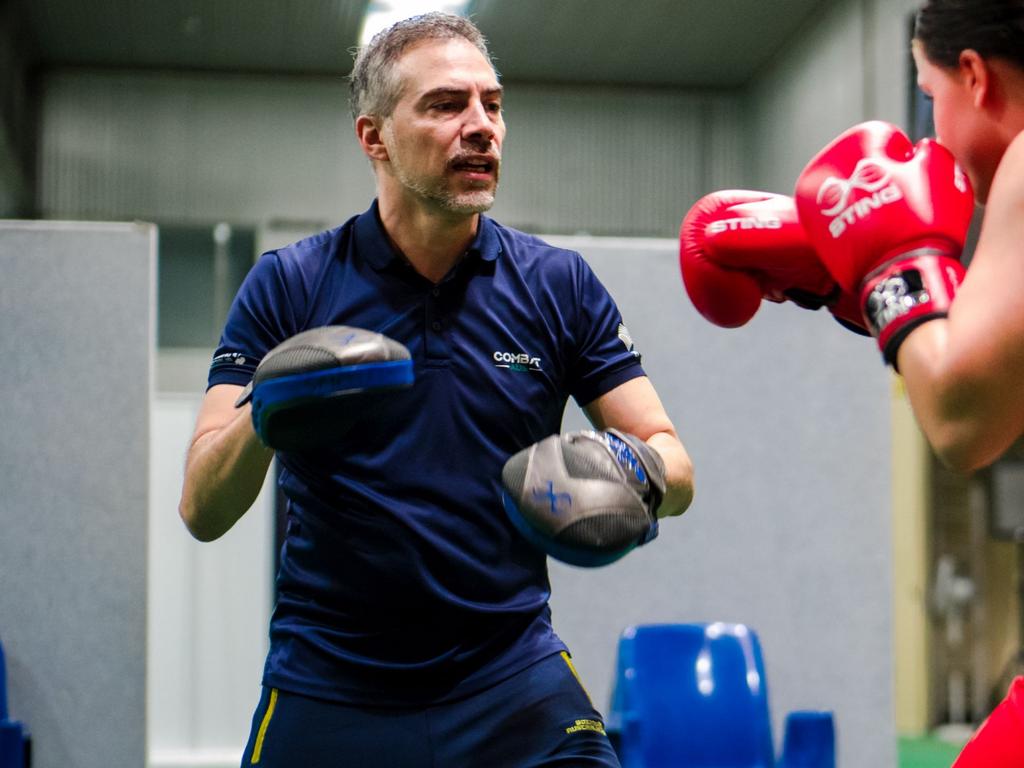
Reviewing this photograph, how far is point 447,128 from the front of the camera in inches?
75.0

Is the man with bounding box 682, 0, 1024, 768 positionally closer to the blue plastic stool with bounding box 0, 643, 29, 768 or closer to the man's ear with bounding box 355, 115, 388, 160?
the man's ear with bounding box 355, 115, 388, 160

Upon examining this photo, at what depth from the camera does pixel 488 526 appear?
1777 millimetres

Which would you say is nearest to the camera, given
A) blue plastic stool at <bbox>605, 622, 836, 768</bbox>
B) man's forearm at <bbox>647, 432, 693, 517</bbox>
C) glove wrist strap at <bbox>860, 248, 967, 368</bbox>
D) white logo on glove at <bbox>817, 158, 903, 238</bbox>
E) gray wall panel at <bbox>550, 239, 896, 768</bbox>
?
glove wrist strap at <bbox>860, 248, 967, 368</bbox>

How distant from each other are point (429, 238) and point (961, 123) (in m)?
0.84

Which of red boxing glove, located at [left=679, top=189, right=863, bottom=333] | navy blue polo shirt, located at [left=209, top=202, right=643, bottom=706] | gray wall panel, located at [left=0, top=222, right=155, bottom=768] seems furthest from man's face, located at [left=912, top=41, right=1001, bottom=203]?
gray wall panel, located at [left=0, top=222, right=155, bottom=768]

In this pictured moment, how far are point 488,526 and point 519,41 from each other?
824 centimetres

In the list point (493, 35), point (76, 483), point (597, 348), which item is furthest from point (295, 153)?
point (597, 348)

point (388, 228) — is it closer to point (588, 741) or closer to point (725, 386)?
point (588, 741)

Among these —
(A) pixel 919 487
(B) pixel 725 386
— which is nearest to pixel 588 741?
(B) pixel 725 386

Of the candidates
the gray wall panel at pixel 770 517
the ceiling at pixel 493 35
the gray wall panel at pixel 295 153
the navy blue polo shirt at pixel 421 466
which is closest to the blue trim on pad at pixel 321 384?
the navy blue polo shirt at pixel 421 466

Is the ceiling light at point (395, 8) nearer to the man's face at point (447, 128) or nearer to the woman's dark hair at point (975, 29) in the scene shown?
the man's face at point (447, 128)

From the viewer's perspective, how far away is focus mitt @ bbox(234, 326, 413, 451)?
150 cm

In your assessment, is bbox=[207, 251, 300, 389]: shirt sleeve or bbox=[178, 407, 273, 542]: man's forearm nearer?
bbox=[178, 407, 273, 542]: man's forearm

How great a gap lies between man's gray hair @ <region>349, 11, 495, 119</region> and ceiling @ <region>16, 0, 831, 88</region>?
7.13 meters
